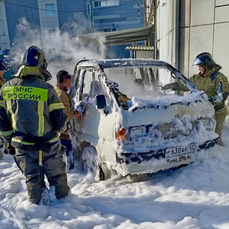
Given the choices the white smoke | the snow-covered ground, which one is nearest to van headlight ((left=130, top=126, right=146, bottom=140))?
the snow-covered ground

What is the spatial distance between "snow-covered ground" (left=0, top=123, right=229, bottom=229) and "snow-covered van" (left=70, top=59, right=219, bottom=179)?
10.7 inches

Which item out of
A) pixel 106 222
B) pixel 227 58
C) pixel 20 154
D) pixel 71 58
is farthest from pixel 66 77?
pixel 71 58

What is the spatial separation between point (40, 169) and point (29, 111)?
2.34 ft

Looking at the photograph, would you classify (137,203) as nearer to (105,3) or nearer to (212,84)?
(212,84)

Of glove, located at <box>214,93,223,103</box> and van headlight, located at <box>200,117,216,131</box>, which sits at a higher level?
glove, located at <box>214,93,223,103</box>

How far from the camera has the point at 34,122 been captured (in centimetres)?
296

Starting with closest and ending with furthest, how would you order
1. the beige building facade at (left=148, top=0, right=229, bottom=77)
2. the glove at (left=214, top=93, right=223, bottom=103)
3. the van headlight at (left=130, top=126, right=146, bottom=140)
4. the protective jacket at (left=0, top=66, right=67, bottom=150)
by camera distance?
the protective jacket at (left=0, top=66, right=67, bottom=150)
the van headlight at (left=130, top=126, right=146, bottom=140)
the glove at (left=214, top=93, right=223, bottom=103)
the beige building facade at (left=148, top=0, right=229, bottom=77)

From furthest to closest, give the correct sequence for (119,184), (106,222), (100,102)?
(119,184) → (100,102) → (106,222)

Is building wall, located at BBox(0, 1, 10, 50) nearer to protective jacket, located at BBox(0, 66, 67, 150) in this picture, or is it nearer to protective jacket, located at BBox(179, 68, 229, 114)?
protective jacket, located at BBox(179, 68, 229, 114)

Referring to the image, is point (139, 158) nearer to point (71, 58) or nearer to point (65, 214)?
point (65, 214)

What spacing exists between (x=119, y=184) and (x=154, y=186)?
558 millimetres

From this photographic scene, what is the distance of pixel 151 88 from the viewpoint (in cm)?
543

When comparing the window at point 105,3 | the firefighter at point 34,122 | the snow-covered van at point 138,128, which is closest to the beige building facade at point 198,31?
the snow-covered van at point 138,128

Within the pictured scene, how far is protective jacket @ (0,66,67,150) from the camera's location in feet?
9.57
